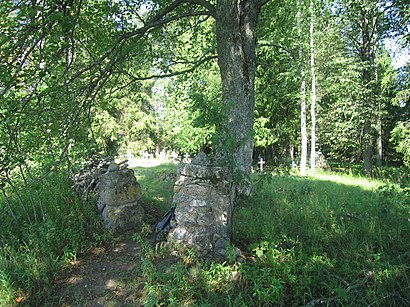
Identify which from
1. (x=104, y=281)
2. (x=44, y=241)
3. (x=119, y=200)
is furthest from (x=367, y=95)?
(x=44, y=241)

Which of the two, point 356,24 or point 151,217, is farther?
point 356,24

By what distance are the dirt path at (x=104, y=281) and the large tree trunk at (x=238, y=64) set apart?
95.2 inches

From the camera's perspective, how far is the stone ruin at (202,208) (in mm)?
3824

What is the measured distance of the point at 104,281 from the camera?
3.43 meters

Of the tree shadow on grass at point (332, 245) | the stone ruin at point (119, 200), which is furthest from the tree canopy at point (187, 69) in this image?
the tree shadow on grass at point (332, 245)

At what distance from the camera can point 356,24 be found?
14.6 meters

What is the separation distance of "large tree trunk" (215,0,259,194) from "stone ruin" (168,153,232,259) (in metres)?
0.80

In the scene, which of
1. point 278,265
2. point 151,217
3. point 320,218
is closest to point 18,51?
point 151,217

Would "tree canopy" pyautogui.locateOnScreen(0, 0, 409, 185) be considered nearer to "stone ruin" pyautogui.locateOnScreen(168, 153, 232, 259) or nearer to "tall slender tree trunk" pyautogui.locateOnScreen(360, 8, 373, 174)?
"tall slender tree trunk" pyautogui.locateOnScreen(360, 8, 373, 174)

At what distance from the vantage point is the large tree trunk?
503 cm

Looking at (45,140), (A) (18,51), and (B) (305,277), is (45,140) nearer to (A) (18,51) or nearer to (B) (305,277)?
(A) (18,51)

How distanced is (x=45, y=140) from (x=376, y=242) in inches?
224

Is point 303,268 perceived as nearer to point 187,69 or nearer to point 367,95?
point 187,69

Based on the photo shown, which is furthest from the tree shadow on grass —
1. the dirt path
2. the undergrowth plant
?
the undergrowth plant
